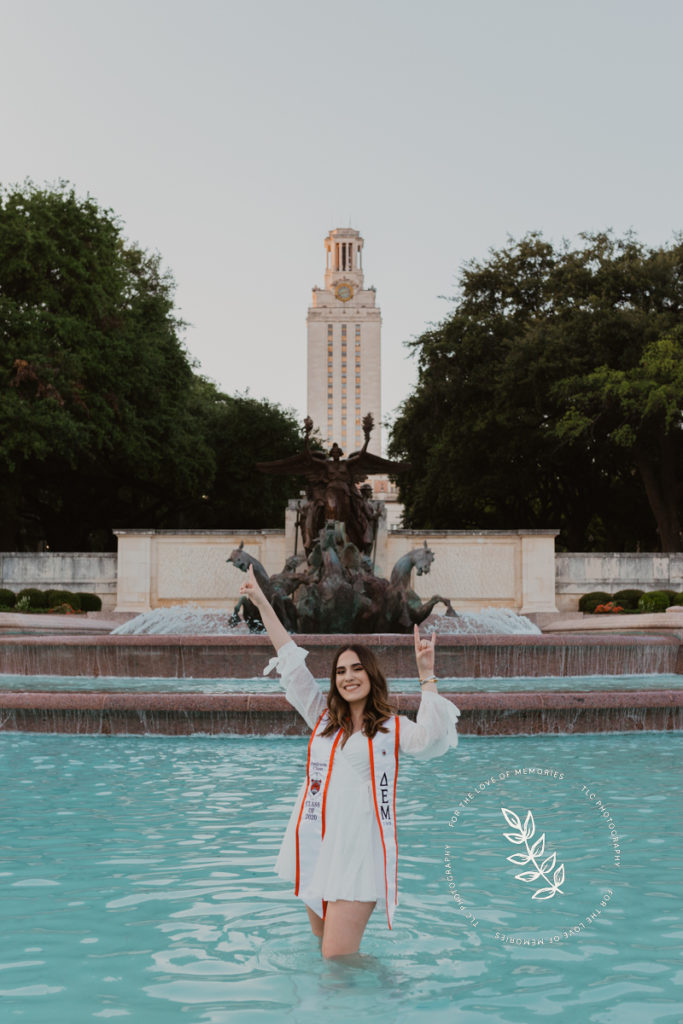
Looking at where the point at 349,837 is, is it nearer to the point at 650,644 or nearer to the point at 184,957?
the point at 184,957

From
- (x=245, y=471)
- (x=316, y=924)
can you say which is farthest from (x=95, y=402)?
(x=316, y=924)

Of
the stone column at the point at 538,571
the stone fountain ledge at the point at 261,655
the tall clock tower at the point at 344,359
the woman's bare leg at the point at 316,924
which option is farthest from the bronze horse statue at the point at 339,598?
the tall clock tower at the point at 344,359

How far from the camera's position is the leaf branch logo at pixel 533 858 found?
5316 millimetres

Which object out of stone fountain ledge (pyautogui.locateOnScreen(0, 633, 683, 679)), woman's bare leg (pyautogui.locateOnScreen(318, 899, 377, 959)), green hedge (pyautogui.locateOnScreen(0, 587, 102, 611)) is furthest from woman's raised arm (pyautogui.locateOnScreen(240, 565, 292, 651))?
green hedge (pyautogui.locateOnScreen(0, 587, 102, 611))

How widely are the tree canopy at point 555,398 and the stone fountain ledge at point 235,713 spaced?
25568 mm

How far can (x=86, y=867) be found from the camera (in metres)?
5.62

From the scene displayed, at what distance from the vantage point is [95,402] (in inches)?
1481

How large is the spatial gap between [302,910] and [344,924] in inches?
43.0

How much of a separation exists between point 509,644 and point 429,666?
1195cm

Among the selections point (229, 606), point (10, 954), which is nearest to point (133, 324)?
point (229, 606)

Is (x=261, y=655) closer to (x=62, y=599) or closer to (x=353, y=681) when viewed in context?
(x=353, y=681)

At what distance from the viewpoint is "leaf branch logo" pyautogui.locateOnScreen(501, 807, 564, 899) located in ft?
17.4

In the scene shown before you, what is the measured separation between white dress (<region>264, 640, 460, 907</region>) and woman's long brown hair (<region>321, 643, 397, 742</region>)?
0.18ft
